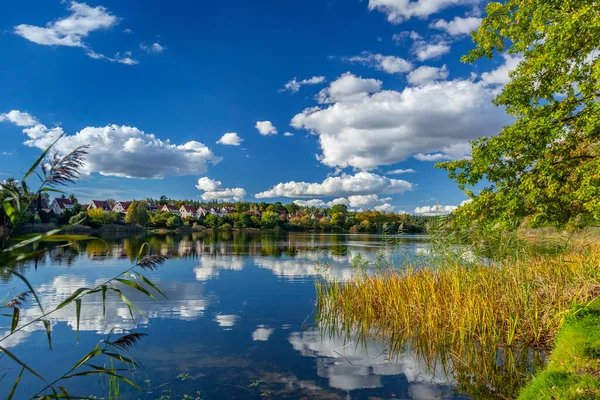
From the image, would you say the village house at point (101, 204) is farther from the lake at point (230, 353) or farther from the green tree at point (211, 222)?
the lake at point (230, 353)

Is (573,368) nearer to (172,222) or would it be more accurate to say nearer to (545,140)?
(545,140)

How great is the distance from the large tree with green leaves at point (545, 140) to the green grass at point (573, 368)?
5124 mm

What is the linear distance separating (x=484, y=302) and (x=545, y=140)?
5.93 m

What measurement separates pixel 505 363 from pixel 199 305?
966 centimetres

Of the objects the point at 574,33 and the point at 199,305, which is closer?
the point at 574,33

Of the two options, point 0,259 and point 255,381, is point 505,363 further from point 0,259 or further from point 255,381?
point 0,259

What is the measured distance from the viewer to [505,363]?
23.8 feet

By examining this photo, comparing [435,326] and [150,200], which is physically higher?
[150,200]

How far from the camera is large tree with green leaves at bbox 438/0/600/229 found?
430 inches

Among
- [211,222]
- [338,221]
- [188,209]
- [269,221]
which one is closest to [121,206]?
[188,209]

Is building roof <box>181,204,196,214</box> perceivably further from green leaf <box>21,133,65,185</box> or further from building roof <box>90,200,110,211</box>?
green leaf <box>21,133,65,185</box>

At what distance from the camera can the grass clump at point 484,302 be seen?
8109mm

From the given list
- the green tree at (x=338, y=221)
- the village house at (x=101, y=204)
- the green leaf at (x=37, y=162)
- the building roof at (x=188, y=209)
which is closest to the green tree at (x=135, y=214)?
the village house at (x=101, y=204)

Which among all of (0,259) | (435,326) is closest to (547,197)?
(435,326)
